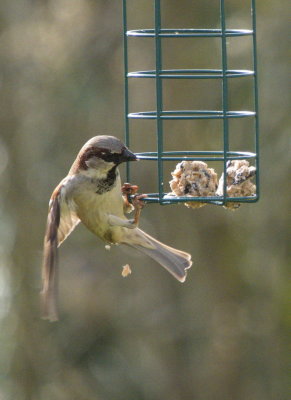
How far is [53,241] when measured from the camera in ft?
15.0

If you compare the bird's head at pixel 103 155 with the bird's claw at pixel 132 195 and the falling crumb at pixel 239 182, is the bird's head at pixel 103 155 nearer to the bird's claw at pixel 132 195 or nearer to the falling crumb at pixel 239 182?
the bird's claw at pixel 132 195

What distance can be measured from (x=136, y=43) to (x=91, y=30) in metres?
0.45

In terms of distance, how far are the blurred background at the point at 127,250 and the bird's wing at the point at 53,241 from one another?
3.92m

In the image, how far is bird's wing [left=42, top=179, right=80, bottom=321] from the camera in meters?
4.10

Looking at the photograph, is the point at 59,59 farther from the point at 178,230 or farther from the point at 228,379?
the point at 228,379

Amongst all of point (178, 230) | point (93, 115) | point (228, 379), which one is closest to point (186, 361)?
point (228, 379)

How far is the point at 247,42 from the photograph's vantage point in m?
8.96

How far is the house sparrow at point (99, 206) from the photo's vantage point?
15.3 ft

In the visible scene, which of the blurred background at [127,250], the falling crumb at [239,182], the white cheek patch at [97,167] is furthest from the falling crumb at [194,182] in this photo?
the blurred background at [127,250]

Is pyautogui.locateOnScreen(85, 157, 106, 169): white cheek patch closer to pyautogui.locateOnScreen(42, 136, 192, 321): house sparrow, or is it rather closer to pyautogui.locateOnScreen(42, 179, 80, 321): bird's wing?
pyautogui.locateOnScreen(42, 136, 192, 321): house sparrow

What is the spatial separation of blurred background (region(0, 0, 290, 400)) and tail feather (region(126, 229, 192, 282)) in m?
3.68

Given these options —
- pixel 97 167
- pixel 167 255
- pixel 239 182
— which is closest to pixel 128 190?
pixel 97 167

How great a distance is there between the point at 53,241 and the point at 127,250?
5360 mm

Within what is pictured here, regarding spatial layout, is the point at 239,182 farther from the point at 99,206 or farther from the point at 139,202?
the point at 99,206
